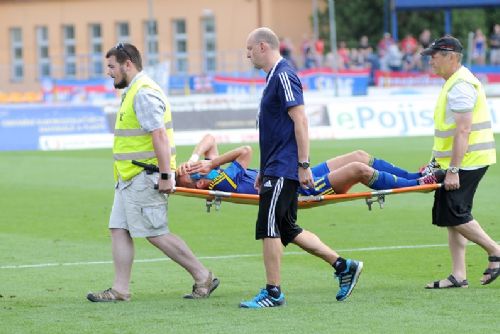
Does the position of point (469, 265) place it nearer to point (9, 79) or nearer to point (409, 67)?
point (409, 67)

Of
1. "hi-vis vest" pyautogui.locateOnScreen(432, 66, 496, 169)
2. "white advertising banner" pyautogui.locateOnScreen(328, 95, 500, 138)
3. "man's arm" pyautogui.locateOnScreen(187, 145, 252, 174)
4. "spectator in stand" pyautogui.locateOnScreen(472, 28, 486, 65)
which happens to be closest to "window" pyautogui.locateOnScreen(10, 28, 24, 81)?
"spectator in stand" pyautogui.locateOnScreen(472, 28, 486, 65)

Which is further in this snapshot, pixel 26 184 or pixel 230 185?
pixel 26 184

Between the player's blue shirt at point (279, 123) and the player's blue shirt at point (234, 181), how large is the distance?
1403 mm

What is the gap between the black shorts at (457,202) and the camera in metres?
10.3

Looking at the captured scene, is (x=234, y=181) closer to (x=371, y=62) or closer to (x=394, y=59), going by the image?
(x=394, y=59)

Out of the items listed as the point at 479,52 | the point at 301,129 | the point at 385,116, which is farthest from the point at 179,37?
the point at 301,129

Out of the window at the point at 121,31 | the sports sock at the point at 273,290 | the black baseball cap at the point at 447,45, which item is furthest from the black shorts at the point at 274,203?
the window at the point at 121,31

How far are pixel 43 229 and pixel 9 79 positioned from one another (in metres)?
42.8

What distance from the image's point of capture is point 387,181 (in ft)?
35.2

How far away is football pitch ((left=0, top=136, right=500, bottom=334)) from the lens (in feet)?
29.0

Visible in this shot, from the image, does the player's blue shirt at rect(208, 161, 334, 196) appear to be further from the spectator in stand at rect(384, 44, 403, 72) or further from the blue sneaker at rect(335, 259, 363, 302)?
the spectator in stand at rect(384, 44, 403, 72)

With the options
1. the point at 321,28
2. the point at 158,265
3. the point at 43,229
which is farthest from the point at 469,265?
the point at 321,28

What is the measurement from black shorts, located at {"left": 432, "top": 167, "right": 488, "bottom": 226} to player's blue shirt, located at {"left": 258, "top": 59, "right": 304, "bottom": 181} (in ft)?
4.88

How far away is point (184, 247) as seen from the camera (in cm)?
1014
